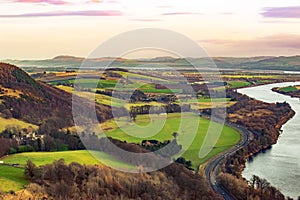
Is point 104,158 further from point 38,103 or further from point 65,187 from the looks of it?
point 38,103

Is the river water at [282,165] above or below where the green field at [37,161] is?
below

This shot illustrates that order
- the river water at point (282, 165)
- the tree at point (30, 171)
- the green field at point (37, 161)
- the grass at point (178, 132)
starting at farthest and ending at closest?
the grass at point (178, 132), the river water at point (282, 165), the tree at point (30, 171), the green field at point (37, 161)

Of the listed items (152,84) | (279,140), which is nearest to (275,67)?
(152,84)

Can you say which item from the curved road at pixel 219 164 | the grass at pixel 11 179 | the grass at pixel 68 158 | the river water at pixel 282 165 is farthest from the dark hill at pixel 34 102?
the grass at pixel 11 179

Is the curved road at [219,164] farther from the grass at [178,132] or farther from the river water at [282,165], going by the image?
the river water at [282,165]

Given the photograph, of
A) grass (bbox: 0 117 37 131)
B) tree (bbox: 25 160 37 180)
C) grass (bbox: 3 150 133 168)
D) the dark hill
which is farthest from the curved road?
grass (bbox: 0 117 37 131)

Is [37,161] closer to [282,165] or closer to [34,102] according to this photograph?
[282,165]

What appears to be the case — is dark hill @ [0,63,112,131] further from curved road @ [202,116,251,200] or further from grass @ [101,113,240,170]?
curved road @ [202,116,251,200]
